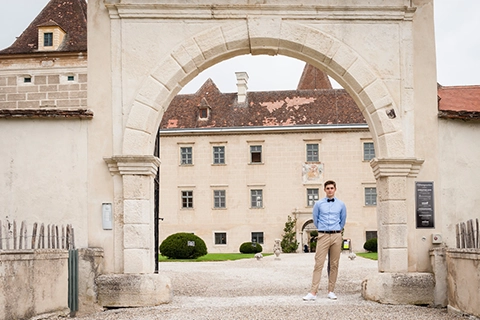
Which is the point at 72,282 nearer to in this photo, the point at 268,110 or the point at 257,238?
Answer: the point at 257,238

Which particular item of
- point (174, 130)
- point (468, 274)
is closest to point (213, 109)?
point (174, 130)

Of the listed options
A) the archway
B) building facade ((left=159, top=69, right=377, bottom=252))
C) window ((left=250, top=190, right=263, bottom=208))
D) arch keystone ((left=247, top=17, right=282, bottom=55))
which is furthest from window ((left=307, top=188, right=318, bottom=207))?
arch keystone ((left=247, top=17, right=282, bottom=55))

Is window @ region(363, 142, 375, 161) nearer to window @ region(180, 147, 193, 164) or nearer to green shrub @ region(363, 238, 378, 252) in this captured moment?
green shrub @ region(363, 238, 378, 252)

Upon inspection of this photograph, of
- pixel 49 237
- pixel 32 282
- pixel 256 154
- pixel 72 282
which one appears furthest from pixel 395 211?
pixel 256 154

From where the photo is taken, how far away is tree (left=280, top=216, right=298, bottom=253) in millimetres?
33875

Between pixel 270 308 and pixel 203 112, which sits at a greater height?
pixel 203 112

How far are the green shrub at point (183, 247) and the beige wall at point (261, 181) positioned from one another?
10.8 meters

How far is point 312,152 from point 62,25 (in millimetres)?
19256

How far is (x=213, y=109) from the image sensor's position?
36781 mm

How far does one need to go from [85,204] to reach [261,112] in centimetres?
2753

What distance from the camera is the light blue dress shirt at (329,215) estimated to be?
8.59 m

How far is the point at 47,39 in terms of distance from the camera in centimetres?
1706

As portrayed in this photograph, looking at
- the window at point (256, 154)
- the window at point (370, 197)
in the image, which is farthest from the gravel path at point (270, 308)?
the window at point (256, 154)

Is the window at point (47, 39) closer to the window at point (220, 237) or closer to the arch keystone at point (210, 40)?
the arch keystone at point (210, 40)
